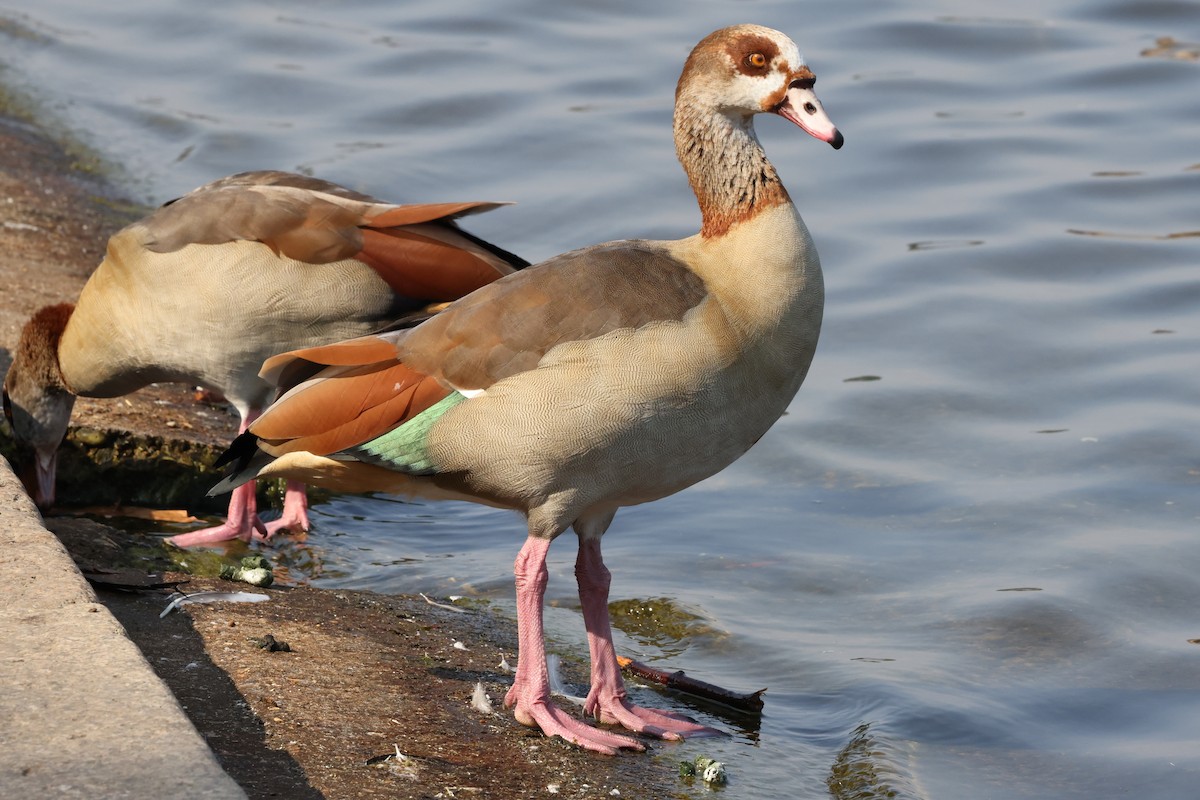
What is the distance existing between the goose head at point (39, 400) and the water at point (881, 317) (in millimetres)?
1137

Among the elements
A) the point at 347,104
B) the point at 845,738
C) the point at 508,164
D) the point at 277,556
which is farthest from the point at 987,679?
the point at 347,104

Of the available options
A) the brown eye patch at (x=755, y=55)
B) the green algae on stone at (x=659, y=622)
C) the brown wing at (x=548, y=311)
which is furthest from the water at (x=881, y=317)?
the brown eye patch at (x=755, y=55)

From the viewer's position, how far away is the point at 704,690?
5496 mm

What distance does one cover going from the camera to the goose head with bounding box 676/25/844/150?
505 centimetres

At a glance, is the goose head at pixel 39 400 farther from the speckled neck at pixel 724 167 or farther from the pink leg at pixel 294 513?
the speckled neck at pixel 724 167

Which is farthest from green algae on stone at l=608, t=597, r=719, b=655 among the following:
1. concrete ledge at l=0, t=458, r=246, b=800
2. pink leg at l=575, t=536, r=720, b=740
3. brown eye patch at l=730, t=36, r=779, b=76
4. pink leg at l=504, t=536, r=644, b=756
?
concrete ledge at l=0, t=458, r=246, b=800

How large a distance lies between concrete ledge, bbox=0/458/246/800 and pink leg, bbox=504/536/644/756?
1.23m

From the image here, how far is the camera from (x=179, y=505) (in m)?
7.09

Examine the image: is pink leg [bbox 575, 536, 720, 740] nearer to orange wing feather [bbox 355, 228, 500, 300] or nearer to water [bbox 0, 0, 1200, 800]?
water [bbox 0, 0, 1200, 800]

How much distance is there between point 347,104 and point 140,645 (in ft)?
32.1

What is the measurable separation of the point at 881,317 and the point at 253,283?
4.35 metres

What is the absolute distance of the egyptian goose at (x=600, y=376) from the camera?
470 cm

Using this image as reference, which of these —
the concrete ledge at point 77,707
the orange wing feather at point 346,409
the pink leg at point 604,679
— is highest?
the orange wing feather at point 346,409

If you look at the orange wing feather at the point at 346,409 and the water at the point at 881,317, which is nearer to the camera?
the orange wing feather at the point at 346,409
